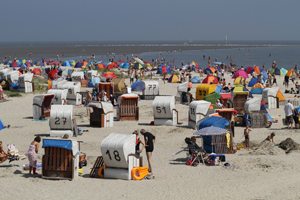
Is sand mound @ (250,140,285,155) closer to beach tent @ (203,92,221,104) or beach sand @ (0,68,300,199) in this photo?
beach sand @ (0,68,300,199)

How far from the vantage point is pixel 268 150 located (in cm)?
1369

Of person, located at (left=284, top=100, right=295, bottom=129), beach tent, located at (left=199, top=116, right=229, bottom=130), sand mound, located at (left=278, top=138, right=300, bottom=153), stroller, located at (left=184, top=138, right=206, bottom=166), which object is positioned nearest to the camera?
stroller, located at (left=184, top=138, right=206, bottom=166)

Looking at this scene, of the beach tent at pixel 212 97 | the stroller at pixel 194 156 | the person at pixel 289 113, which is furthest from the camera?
the beach tent at pixel 212 97

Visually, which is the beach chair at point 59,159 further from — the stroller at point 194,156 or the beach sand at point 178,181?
the stroller at point 194,156

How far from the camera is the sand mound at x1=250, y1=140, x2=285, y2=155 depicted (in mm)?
13492

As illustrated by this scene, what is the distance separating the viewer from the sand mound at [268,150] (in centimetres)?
1349

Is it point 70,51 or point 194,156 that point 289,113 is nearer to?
point 194,156

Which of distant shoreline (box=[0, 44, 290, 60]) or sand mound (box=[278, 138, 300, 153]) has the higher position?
sand mound (box=[278, 138, 300, 153])

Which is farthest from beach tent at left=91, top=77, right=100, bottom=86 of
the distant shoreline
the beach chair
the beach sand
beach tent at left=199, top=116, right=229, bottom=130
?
the distant shoreline

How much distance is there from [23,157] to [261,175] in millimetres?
6940

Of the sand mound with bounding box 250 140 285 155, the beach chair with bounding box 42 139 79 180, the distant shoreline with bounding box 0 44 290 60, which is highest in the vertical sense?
the beach chair with bounding box 42 139 79 180

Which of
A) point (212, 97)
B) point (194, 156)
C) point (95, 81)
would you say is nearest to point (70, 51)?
point (95, 81)

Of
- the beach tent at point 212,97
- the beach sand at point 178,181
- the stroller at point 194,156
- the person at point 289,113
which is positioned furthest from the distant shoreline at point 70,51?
the stroller at point 194,156

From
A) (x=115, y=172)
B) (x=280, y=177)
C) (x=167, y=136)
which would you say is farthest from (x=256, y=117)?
(x=115, y=172)
